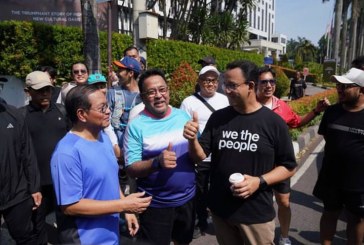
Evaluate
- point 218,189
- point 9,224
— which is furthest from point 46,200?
point 218,189

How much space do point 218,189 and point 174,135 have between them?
1.65 ft

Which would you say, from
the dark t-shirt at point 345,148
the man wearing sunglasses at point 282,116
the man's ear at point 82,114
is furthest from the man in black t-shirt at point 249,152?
the man wearing sunglasses at point 282,116

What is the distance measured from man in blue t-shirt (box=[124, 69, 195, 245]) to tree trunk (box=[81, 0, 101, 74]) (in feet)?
13.8

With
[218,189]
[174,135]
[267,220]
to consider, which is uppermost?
[174,135]

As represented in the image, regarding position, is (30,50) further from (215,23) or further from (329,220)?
(215,23)

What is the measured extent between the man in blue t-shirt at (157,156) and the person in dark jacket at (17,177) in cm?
96

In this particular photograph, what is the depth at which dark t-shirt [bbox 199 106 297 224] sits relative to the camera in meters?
2.35

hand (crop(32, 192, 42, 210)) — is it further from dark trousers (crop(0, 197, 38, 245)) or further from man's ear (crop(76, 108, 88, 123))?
man's ear (crop(76, 108, 88, 123))

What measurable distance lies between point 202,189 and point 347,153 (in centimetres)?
155

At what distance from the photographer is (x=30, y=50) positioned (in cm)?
1023

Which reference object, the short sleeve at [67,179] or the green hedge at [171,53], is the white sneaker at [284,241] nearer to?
the short sleeve at [67,179]

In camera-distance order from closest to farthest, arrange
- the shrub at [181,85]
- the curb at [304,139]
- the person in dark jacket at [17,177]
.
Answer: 1. the person in dark jacket at [17,177]
2. the curb at [304,139]
3. the shrub at [181,85]

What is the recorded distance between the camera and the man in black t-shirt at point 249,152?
235 centimetres

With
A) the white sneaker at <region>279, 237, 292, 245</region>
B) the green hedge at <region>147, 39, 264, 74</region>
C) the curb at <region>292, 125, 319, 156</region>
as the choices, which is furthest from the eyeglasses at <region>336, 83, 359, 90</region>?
the green hedge at <region>147, 39, 264, 74</region>
